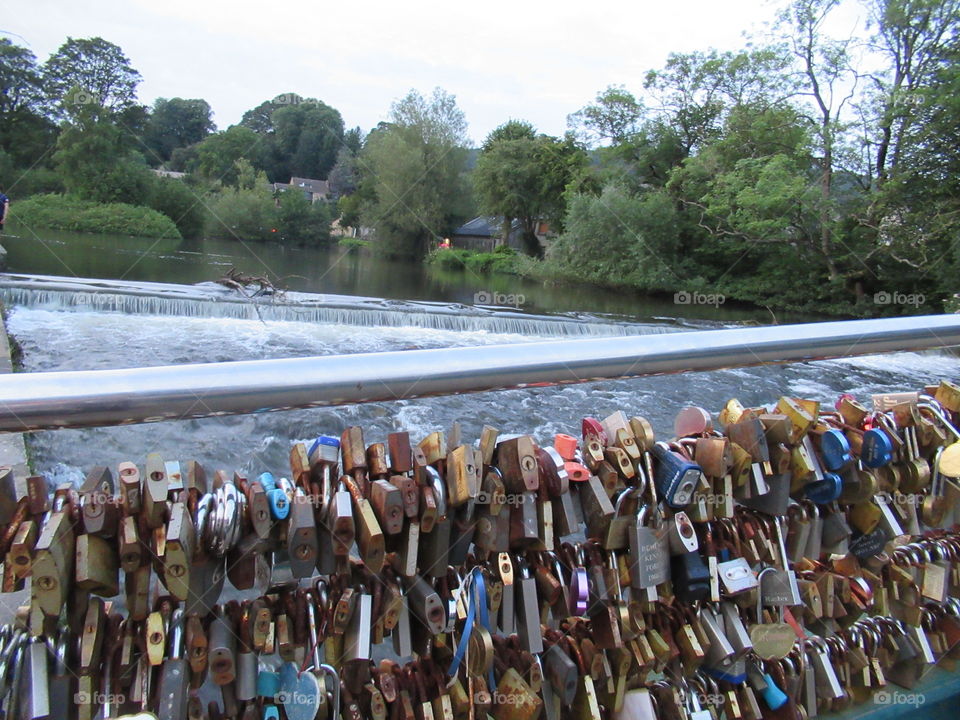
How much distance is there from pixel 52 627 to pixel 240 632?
25 cm

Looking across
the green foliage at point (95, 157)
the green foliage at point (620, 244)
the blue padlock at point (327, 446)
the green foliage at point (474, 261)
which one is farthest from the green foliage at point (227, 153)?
the green foliage at point (474, 261)

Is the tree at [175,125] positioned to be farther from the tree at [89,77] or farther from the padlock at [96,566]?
the padlock at [96,566]

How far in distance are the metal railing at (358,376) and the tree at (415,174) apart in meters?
24.1

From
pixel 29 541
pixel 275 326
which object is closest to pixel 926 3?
pixel 275 326

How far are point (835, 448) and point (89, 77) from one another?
11442 mm

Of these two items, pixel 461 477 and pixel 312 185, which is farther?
pixel 312 185

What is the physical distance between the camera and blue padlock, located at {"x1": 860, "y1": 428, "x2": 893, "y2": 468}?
1.51m

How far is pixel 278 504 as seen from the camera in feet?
3.32

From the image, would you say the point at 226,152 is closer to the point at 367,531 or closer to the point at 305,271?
the point at 305,271

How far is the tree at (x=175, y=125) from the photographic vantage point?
10138 millimetres

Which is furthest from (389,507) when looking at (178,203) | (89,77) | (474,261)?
(474,261)

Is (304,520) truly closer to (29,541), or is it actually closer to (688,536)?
(29,541)

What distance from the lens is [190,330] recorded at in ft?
28.4

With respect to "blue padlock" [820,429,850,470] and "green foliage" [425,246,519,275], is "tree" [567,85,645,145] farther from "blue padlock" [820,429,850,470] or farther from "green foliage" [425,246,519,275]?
"blue padlock" [820,429,850,470]
